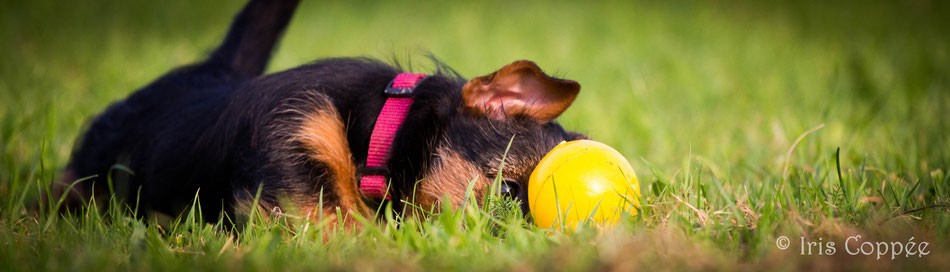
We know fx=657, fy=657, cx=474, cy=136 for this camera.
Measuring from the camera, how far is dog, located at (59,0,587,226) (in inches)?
102

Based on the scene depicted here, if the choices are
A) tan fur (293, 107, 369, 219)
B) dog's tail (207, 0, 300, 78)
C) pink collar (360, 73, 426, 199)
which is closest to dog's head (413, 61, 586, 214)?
pink collar (360, 73, 426, 199)

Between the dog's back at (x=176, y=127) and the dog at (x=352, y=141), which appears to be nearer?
the dog at (x=352, y=141)

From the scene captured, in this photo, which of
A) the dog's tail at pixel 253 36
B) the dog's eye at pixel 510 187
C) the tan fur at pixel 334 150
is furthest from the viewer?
the dog's tail at pixel 253 36

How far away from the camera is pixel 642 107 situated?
5.84m

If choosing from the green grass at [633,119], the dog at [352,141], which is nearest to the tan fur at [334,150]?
the dog at [352,141]

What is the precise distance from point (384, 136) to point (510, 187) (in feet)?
1.78

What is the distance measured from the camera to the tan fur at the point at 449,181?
101 inches

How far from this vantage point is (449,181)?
2.59m

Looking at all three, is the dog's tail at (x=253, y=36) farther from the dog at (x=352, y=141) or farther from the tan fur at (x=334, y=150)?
the tan fur at (x=334, y=150)

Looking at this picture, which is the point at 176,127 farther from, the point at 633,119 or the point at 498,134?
the point at 633,119

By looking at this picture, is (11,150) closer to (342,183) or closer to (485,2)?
(342,183)

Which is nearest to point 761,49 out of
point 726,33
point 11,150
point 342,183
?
point 726,33

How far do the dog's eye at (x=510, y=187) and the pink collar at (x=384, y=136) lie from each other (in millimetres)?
451

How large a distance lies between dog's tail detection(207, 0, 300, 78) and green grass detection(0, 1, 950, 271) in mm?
717
